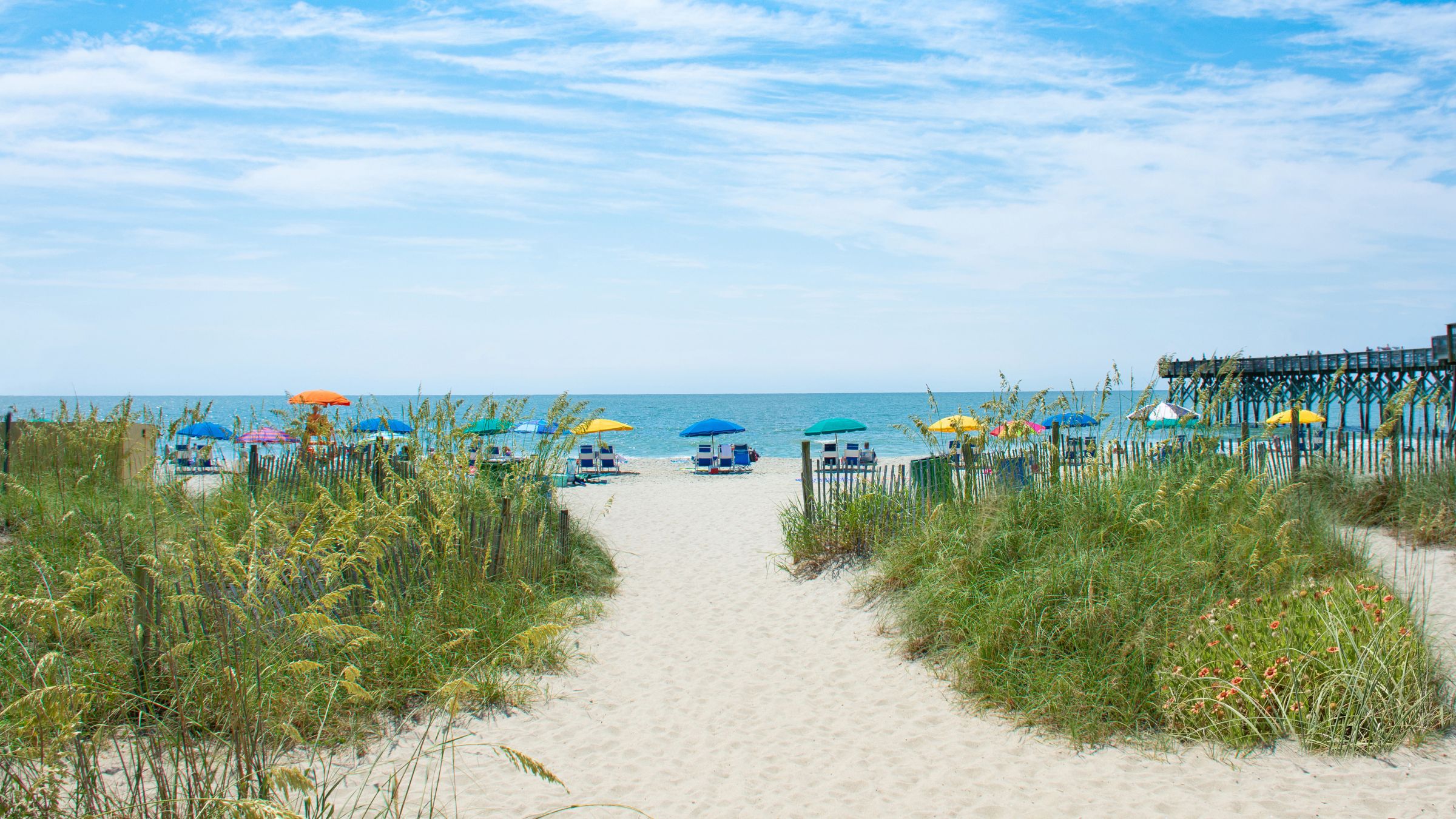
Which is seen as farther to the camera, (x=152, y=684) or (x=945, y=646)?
(x=945, y=646)

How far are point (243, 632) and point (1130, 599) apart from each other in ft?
15.2

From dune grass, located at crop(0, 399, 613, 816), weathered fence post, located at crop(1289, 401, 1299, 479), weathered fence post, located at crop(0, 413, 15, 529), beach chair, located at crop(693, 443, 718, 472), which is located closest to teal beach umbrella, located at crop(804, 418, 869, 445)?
beach chair, located at crop(693, 443, 718, 472)

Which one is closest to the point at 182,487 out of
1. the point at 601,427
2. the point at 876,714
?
the point at 876,714

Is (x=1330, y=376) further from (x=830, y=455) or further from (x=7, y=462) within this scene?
(x=7, y=462)

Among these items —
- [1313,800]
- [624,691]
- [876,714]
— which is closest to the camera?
[1313,800]

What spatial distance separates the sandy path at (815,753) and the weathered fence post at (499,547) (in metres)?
0.86

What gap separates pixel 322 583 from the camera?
526 cm

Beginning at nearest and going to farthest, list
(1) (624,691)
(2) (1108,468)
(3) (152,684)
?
(3) (152,684)
(1) (624,691)
(2) (1108,468)

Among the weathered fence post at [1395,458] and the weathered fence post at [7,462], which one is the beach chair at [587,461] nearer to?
the weathered fence post at [7,462]

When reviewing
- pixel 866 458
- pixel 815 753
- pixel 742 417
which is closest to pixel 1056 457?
pixel 815 753

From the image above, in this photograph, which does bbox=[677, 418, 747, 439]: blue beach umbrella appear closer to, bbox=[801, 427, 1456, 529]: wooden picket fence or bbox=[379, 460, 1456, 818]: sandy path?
bbox=[801, 427, 1456, 529]: wooden picket fence

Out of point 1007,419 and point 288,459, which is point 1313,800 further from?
point 288,459

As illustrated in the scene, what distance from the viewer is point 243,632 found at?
149 inches

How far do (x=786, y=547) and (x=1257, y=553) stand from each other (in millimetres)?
4460
